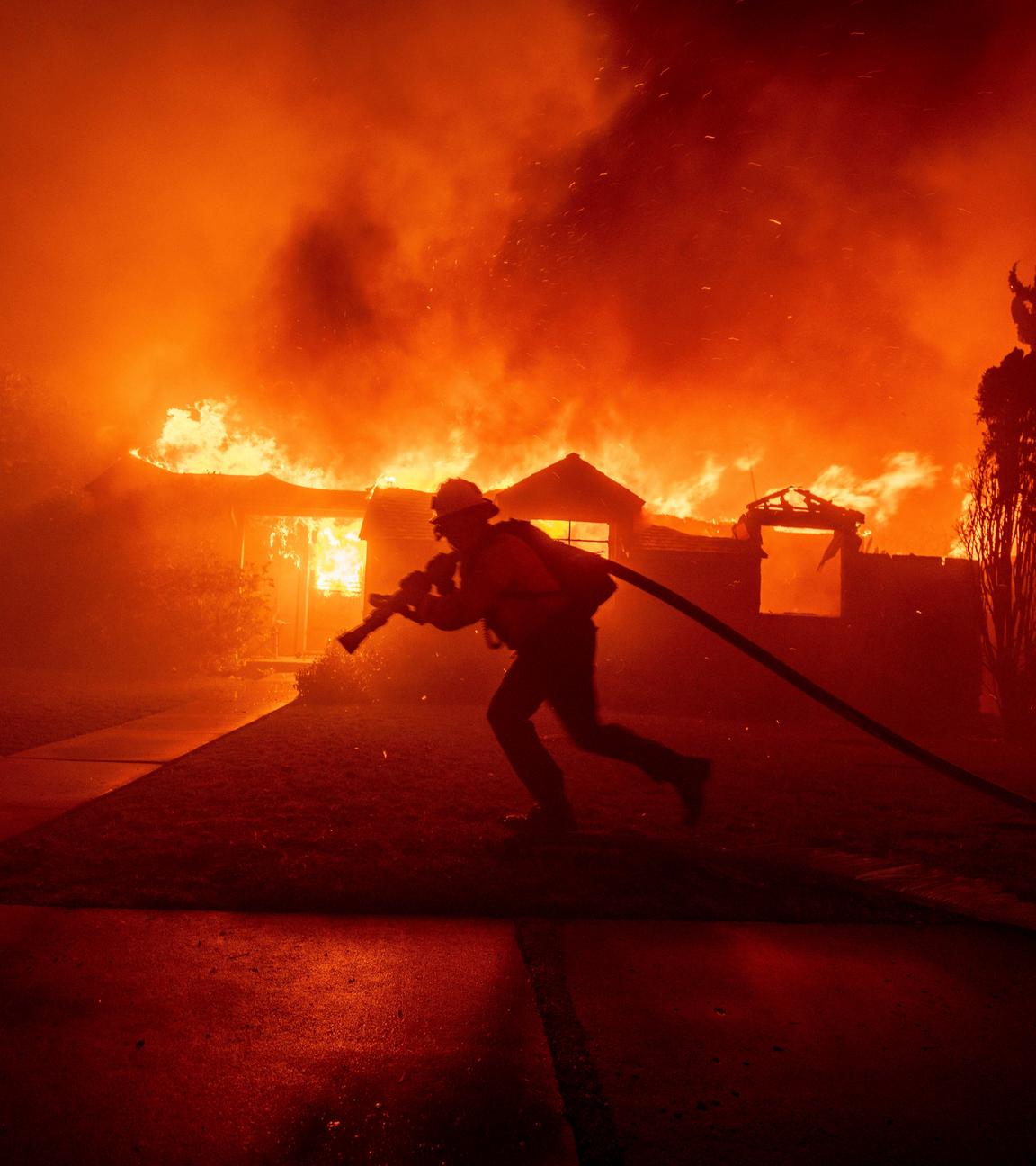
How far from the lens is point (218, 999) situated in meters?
2.46

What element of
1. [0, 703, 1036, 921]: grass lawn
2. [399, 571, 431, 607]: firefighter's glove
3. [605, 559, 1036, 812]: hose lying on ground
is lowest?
[0, 703, 1036, 921]: grass lawn

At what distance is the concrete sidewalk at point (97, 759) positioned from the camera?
4891mm

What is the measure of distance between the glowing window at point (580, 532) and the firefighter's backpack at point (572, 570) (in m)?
12.1

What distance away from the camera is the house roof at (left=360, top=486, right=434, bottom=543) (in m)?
16.2

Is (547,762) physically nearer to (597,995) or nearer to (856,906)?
(856,906)

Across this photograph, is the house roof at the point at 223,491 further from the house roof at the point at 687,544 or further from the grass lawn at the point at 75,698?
the house roof at the point at 687,544

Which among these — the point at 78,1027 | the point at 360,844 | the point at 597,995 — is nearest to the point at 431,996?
the point at 597,995

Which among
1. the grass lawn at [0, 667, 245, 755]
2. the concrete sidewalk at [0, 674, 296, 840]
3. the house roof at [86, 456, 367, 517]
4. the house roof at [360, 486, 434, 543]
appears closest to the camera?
the concrete sidewalk at [0, 674, 296, 840]

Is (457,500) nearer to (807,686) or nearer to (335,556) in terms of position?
(807,686)

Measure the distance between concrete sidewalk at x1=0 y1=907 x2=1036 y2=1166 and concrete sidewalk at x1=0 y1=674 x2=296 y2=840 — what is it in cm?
202

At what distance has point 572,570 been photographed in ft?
13.8

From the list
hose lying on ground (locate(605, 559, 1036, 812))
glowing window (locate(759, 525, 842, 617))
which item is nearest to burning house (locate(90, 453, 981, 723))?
hose lying on ground (locate(605, 559, 1036, 812))

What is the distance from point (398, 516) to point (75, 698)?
7.17 metres

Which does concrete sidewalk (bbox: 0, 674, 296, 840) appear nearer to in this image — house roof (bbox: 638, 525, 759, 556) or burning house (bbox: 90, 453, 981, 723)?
burning house (bbox: 90, 453, 981, 723)
